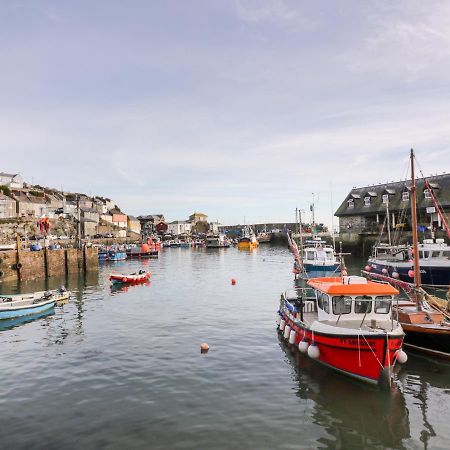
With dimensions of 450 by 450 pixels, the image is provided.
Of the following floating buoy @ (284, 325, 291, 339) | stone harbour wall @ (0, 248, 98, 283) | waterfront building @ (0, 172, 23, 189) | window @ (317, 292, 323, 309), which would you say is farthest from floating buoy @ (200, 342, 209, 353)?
waterfront building @ (0, 172, 23, 189)

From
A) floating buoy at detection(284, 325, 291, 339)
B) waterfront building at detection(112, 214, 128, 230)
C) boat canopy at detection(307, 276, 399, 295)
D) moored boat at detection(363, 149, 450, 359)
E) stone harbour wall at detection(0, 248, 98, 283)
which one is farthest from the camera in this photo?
waterfront building at detection(112, 214, 128, 230)

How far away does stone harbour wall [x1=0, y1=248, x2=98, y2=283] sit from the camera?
5272cm

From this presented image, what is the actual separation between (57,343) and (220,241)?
128m

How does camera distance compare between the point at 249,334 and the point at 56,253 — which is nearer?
the point at 249,334

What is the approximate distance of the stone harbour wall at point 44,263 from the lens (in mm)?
52719

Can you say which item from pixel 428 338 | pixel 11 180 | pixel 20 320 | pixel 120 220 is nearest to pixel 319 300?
pixel 428 338

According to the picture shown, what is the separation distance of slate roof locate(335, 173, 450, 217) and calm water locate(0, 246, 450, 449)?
59617mm

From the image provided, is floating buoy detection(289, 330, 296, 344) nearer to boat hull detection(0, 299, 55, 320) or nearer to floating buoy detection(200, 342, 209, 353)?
floating buoy detection(200, 342, 209, 353)

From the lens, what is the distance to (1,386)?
17.8 metres

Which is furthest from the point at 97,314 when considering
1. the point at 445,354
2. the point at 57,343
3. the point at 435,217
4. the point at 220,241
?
the point at 220,241

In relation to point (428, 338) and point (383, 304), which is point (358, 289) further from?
point (428, 338)

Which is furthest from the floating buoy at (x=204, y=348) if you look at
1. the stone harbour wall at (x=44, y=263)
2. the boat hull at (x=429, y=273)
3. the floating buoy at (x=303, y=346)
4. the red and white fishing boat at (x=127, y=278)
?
the stone harbour wall at (x=44, y=263)

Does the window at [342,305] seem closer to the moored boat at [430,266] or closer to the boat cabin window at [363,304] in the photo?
the boat cabin window at [363,304]

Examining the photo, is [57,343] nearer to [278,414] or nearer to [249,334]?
[249,334]
